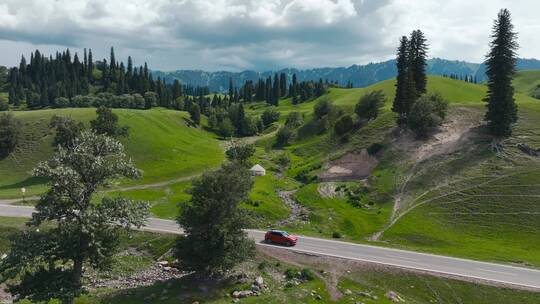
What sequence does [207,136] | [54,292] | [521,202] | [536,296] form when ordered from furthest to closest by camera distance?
1. [207,136]
2. [521,202]
3. [536,296]
4. [54,292]

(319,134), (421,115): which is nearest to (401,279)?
(421,115)

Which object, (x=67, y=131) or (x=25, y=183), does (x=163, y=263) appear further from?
(x=25, y=183)

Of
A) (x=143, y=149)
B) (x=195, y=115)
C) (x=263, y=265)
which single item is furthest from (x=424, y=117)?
(x=195, y=115)

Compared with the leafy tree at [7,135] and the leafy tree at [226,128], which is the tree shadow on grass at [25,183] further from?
the leafy tree at [226,128]

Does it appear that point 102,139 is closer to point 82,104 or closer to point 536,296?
point 536,296

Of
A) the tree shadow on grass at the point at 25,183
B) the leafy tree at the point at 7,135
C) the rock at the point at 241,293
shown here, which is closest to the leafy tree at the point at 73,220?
the rock at the point at 241,293

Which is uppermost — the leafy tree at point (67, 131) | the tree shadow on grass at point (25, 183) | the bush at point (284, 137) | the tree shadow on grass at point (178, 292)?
the leafy tree at point (67, 131)
